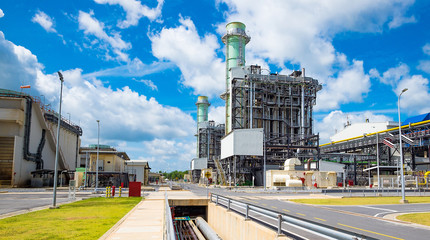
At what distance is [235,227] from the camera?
1609 centimetres

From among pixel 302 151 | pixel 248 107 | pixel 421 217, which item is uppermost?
pixel 248 107

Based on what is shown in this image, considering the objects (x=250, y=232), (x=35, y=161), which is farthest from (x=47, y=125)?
(x=250, y=232)

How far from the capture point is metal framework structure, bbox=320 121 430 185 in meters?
66.4

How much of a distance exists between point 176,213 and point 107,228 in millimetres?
23911

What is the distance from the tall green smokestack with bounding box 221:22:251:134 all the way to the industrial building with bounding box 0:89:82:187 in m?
42.3

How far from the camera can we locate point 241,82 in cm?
8544

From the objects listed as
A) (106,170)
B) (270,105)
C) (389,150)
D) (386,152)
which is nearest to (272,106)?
(270,105)

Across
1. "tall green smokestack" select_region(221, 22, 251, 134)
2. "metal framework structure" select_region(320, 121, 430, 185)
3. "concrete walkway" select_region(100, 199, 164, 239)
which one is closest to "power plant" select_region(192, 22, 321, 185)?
"tall green smokestack" select_region(221, 22, 251, 134)

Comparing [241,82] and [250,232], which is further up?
[241,82]

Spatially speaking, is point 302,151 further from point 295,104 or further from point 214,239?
point 214,239

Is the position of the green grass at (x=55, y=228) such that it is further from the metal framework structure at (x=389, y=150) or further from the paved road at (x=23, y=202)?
the metal framework structure at (x=389, y=150)

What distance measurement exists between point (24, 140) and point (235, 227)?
57.8 m

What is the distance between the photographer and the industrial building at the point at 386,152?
64625 mm

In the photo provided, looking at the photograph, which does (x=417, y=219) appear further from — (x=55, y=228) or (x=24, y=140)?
(x=24, y=140)
